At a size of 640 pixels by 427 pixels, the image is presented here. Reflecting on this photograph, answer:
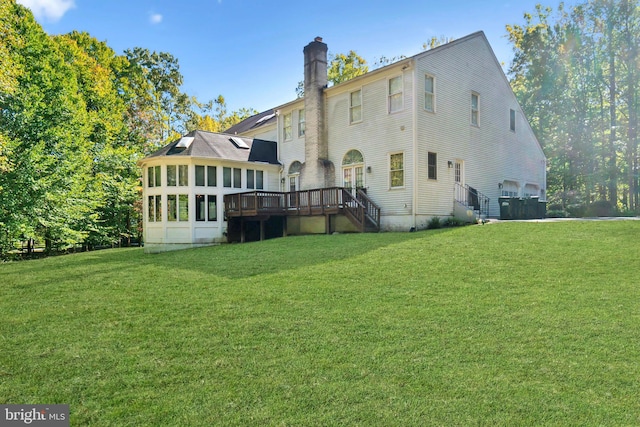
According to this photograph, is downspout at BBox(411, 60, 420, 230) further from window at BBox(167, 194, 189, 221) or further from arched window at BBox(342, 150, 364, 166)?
window at BBox(167, 194, 189, 221)

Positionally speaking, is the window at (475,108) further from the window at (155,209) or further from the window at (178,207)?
the window at (155,209)

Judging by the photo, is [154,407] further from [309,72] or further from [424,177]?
[309,72]

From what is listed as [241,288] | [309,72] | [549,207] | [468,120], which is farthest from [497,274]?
[549,207]

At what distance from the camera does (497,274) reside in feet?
22.0

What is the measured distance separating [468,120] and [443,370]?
14.9 metres

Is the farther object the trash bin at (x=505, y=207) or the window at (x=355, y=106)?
the window at (x=355, y=106)

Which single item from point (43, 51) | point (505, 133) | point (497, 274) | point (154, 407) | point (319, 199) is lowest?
point (154, 407)

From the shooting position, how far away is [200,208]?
1727 cm

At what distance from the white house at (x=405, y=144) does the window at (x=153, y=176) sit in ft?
1.58

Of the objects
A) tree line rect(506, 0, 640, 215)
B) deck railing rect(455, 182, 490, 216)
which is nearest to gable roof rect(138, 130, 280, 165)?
deck railing rect(455, 182, 490, 216)

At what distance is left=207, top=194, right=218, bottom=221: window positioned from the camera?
57.3 ft

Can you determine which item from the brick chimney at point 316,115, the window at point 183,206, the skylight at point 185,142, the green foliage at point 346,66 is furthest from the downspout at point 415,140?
the green foliage at point 346,66

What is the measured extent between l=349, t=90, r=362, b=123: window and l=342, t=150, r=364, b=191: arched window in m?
1.43

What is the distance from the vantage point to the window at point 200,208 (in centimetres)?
1717
